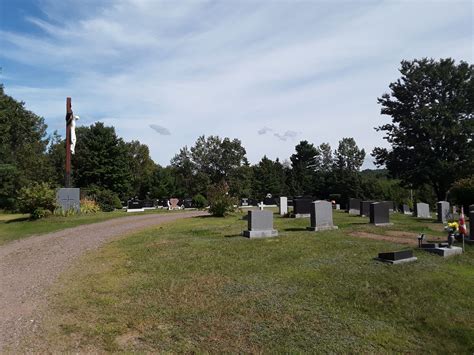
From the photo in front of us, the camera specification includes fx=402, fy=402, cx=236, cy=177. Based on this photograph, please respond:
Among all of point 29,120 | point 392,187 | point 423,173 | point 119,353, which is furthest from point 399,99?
point 29,120

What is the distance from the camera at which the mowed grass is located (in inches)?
199

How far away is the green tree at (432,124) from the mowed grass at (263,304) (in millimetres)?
29258

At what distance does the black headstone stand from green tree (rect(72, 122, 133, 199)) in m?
37.6

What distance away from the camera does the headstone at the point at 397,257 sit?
27.9 feet

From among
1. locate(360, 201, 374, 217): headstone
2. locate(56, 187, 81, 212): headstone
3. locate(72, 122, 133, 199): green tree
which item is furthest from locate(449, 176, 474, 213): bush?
locate(72, 122, 133, 199): green tree

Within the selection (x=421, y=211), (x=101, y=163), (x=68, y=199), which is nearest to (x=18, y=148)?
(x=101, y=163)

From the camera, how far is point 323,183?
64750 millimetres

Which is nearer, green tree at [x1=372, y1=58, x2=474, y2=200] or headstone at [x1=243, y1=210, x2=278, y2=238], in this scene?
headstone at [x1=243, y1=210, x2=278, y2=238]

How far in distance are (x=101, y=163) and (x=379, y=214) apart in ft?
129

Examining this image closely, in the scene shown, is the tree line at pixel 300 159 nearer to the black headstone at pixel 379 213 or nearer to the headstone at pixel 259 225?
the black headstone at pixel 379 213

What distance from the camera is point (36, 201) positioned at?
1852 cm

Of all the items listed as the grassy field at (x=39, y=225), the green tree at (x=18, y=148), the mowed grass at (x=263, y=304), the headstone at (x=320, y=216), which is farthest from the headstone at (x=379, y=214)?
the green tree at (x=18, y=148)

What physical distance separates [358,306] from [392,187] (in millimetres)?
51177

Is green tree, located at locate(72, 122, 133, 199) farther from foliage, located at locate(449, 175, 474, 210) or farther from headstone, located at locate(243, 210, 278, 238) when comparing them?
headstone, located at locate(243, 210, 278, 238)
